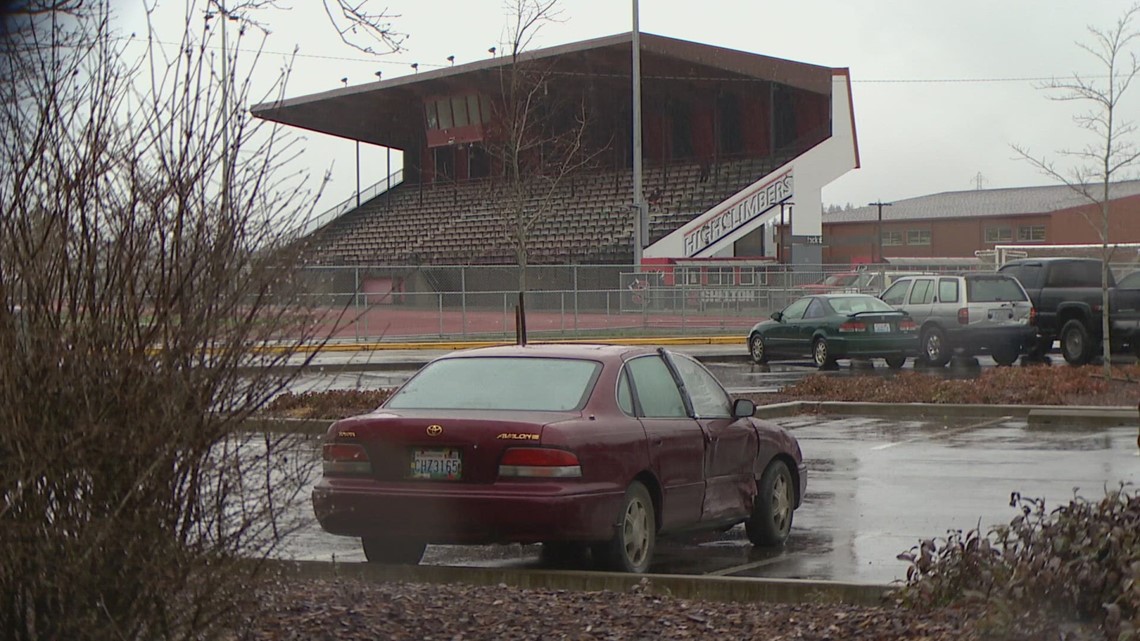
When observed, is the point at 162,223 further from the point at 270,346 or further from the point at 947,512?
the point at 947,512

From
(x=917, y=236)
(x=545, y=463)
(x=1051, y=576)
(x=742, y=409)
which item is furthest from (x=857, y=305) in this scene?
(x=917, y=236)

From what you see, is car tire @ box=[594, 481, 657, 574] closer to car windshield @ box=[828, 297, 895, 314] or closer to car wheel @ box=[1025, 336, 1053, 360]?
car windshield @ box=[828, 297, 895, 314]

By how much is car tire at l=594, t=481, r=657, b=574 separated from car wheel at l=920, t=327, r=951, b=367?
70.2ft

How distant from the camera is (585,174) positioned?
2576 inches

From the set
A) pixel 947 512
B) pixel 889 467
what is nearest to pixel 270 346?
pixel 947 512

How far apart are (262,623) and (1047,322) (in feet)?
86.5

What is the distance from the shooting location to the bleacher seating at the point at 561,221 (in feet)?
194

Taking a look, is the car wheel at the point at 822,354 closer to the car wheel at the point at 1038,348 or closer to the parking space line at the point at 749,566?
the car wheel at the point at 1038,348

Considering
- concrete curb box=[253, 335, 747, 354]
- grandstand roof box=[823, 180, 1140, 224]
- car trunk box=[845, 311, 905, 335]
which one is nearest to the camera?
car trunk box=[845, 311, 905, 335]

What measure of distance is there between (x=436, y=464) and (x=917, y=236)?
326ft

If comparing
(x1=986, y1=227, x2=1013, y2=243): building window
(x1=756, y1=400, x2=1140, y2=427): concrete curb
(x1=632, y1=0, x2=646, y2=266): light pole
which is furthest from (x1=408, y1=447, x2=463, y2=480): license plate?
(x1=986, y1=227, x2=1013, y2=243): building window

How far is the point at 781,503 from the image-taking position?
10.7 meters

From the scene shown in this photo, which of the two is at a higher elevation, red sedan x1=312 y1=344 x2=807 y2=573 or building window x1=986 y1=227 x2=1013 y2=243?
building window x1=986 y1=227 x2=1013 y2=243

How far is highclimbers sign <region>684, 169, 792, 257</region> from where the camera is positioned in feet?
192
